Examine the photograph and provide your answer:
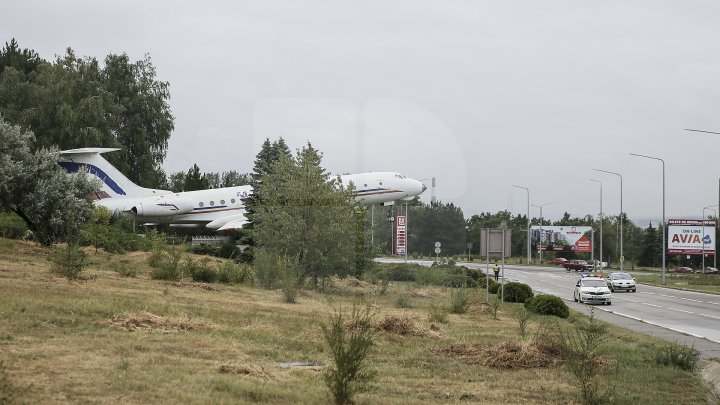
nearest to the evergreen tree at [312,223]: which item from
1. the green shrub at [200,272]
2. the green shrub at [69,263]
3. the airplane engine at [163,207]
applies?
the green shrub at [200,272]

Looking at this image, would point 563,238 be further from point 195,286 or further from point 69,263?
point 69,263

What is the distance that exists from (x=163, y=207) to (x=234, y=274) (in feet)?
100

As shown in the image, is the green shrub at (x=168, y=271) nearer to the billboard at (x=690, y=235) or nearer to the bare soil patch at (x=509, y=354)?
the bare soil patch at (x=509, y=354)

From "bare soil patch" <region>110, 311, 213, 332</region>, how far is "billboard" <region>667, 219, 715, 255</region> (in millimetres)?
74061

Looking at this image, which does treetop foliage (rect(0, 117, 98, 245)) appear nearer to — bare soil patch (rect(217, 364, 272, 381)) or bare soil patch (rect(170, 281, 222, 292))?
bare soil patch (rect(170, 281, 222, 292))

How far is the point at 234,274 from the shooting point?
33.6 m

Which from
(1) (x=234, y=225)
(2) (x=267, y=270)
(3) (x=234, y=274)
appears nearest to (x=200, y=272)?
(3) (x=234, y=274)

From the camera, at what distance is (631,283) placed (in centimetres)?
5609

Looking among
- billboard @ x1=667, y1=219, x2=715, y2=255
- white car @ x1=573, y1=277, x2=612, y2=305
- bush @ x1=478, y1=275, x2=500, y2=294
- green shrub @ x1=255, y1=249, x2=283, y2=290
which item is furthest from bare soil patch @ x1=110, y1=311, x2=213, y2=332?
billboard @ x1=667, y1=219, x2=715, y2=255

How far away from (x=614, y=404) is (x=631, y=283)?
4647 centimetres

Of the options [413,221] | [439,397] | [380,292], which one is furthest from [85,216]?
[413,221]

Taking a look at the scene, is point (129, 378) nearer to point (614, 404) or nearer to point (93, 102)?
point (614, 404)

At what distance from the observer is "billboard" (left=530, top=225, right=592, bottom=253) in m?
117

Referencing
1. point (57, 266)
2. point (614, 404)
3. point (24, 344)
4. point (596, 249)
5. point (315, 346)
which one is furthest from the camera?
point (596, 249)
